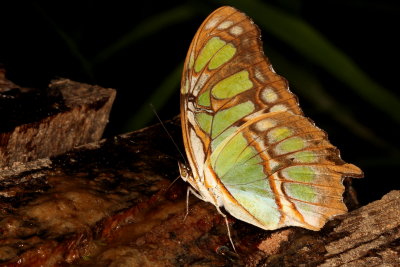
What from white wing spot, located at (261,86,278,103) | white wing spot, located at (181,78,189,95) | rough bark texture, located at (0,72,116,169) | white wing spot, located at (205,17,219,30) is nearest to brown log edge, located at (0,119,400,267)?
rough bark texture, located at (0,72,116,169)

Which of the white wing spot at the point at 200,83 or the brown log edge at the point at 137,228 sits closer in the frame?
the brown log edge at the point at 137,228

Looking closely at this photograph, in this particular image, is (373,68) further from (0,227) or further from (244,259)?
(0,227)

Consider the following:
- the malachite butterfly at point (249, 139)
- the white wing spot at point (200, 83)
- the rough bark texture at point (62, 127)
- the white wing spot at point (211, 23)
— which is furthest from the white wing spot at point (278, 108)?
the rough bark texture at point (62, 127)

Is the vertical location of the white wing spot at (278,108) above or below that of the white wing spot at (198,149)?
above

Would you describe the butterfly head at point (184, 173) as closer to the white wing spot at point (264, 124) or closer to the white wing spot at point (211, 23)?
the white wing spot at point (264, 124)

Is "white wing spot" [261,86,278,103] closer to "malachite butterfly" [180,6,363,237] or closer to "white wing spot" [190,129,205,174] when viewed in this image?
"malachite butterfly" [180,6,363,237]

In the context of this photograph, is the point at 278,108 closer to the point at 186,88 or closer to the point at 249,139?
the point at 249,139

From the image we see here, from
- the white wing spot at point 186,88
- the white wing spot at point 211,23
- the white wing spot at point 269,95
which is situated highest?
the white wing spot at point 211,23

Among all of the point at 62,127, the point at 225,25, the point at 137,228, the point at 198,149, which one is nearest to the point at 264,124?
the point at 198,149
